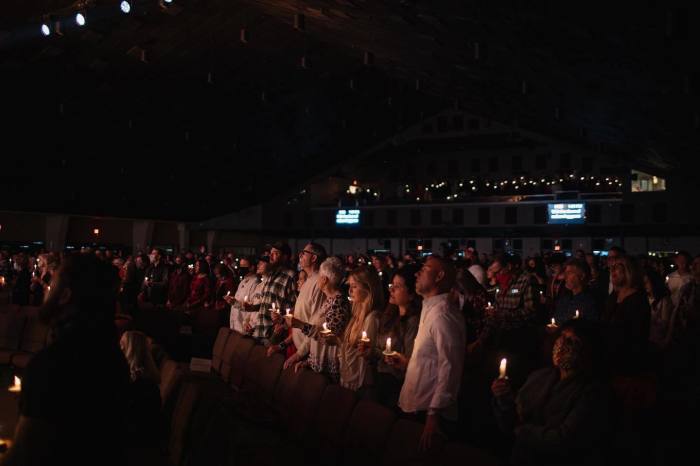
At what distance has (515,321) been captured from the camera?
909 cm

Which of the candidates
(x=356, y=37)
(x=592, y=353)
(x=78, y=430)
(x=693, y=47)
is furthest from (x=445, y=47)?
(x=78, y=430)

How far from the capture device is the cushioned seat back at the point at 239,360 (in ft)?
24.3

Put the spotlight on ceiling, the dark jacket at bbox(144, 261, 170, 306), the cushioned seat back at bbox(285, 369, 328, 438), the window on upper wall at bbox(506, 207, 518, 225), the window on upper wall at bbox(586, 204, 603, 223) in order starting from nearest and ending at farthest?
1. the cushioned seat back at bbox(285, 369, 328, 438)
2. the spotlight on ceiling
3. the dark jacket at bbox(144, 261, 170, 306)
4. the window on upper wall at bbox(586, 204, 603, 223)
5. the window on upper wall at bbox(506, 207, 518, 225)

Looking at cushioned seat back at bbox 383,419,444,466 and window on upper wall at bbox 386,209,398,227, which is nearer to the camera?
cushioned seat back at bbox 383,419,444,466

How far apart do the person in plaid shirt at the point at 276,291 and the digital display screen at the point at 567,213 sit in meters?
34.6

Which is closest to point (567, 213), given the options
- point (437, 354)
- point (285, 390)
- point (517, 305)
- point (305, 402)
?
point (517, 305)

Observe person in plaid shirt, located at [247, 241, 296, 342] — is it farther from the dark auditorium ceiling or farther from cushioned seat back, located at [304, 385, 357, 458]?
the dark auditorium ceiling

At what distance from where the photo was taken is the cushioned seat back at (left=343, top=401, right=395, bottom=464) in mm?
4199

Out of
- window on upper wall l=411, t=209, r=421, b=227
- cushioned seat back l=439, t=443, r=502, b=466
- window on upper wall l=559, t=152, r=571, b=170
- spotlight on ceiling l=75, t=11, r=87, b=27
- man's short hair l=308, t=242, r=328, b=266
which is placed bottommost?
cushioned seat back l=439, t=443, r=502, b=466

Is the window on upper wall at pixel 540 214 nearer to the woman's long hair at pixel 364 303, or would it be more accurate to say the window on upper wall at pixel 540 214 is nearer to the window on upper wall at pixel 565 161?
the window on upper wall at pixel 565 161

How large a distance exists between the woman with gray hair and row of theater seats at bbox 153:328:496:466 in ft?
0.91

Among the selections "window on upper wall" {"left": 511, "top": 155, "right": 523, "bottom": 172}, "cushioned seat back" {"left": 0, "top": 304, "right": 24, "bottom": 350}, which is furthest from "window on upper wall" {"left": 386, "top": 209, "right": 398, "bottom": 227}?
"cushioned seat back" {"left": 0, "top": 304, "right": 24, "bottom": 350}

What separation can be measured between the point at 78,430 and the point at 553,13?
870 cm

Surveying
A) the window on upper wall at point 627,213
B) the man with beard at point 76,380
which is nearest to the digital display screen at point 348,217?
the window on upper wall at point 627,213
